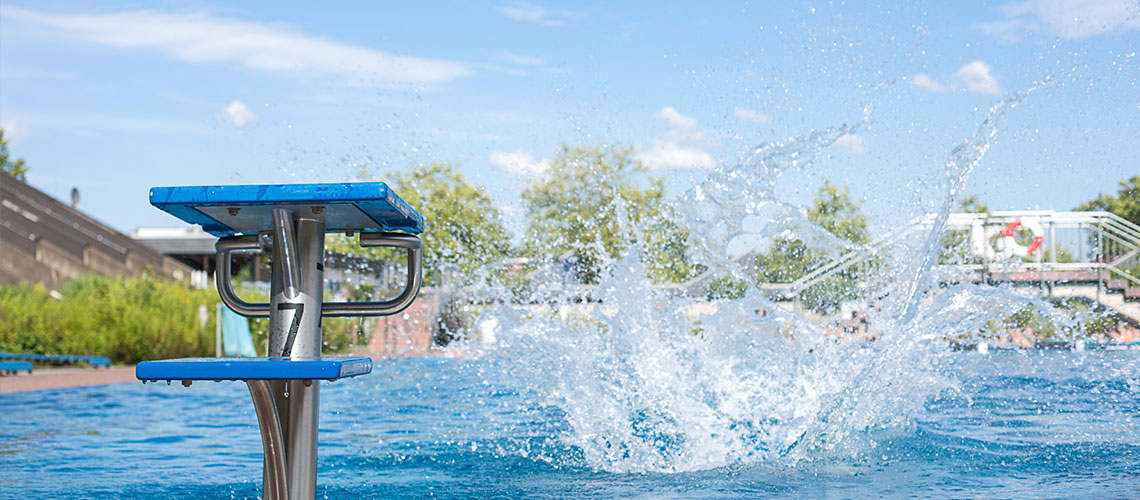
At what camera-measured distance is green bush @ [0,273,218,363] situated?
49.1 feet

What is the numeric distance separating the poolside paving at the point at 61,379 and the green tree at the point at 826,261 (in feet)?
27.4

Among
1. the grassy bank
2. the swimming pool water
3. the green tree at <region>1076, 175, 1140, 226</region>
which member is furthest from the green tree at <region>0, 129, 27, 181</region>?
the green tree at <region>1076, 175, 1140, 226</region>

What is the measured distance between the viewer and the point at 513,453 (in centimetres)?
569

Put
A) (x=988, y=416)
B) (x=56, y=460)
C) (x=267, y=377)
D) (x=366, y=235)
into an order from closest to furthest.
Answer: (x=267, y=377)
(x=366, y=235)
(x=56, y=460)
(x=988, y=416)

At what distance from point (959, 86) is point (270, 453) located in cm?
658

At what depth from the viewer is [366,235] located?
2.66 meters

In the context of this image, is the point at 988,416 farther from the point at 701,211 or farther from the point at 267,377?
the point at 267,377

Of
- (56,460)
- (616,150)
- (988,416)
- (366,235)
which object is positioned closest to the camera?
(366,235)

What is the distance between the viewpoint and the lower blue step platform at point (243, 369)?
82.5 inches

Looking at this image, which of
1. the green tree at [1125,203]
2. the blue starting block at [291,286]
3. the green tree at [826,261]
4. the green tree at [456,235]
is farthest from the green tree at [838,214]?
the green tree at [1125,203]

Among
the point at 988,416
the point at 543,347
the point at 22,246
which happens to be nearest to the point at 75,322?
the point at 22,246

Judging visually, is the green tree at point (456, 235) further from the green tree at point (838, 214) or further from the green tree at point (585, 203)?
the green tree at point (838, 214)

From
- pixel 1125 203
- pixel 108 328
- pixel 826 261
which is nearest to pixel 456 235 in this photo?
pixel 108 328

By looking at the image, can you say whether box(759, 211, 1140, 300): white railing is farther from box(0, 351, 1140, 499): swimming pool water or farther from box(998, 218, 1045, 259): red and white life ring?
box(0, 351, 1140, 499): swimming pool water
